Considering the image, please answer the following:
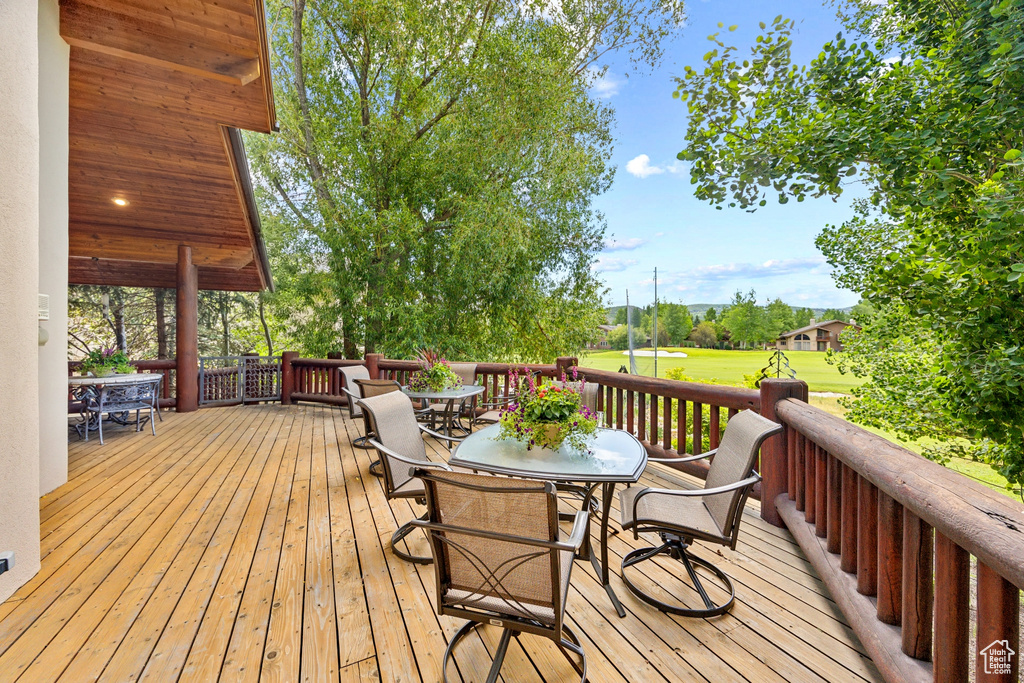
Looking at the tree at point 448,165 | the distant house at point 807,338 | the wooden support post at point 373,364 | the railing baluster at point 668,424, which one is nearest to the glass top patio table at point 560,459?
the railing baluster at point 668,424

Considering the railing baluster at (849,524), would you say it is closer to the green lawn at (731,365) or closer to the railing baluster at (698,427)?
the railing baluster at (698,427)

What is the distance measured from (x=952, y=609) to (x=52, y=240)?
557 centimetres

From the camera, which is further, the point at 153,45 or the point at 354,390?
the point at 354,390

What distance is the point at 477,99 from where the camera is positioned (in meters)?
9.13

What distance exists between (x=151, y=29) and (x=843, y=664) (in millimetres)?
6378

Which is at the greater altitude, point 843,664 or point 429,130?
point 429,130

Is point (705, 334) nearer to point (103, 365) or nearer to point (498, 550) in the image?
point (103, 365)

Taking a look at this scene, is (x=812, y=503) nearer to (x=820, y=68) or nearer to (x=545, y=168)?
(x=820, y=68)

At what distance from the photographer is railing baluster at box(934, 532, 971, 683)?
1180 mm

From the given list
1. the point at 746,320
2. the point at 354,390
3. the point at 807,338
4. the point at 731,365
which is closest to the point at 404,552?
the point at 354,390

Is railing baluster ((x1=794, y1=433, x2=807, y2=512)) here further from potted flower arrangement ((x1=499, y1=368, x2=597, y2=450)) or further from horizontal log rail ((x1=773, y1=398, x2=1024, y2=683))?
potted flower arrangement ((x1=499, y1=368, x2=597, y2=450))

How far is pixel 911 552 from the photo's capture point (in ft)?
4.67

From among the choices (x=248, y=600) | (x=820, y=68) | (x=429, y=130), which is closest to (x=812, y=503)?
(x=248, y=600)

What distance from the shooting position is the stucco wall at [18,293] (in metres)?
2.06
